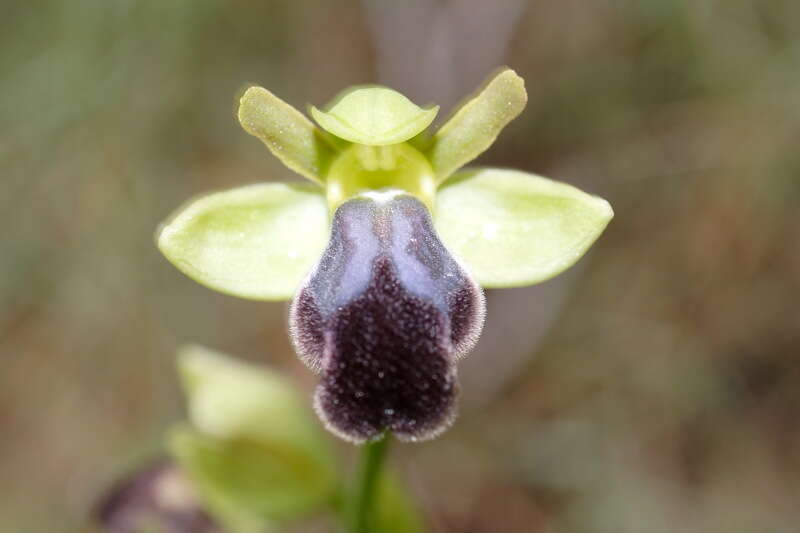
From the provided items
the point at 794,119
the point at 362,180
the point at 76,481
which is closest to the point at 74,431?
the point at 76,481

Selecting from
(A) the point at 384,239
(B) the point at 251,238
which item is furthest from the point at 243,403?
(A) the point at 384,239

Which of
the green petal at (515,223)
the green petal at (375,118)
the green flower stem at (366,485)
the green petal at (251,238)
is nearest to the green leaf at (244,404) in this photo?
the green flower stem at (366,485)

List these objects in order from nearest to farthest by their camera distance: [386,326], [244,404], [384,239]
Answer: [386,326] → [384,239] → [244,404]

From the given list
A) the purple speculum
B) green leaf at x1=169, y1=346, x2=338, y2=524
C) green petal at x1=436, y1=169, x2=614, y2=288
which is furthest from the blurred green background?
the purple speculum

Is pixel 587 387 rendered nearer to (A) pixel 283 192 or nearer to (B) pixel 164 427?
(B) pixel 164 427

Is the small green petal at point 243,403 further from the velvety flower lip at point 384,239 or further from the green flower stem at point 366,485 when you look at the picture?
the velvety flower lip at point 384,239

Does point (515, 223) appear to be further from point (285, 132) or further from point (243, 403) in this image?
point (243, 403)
